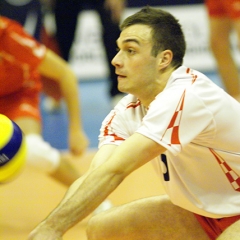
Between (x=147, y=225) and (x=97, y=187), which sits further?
(x=147, y=225)

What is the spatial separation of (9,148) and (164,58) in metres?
0.81

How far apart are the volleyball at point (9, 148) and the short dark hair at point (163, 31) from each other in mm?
665

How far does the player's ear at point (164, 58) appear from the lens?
2428mm

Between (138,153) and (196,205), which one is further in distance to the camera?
(196,205)

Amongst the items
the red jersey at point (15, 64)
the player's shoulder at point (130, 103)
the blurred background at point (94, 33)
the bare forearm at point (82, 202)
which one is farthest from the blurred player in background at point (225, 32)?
the bare forearm at point (82, 202)

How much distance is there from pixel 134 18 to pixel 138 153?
670 millimetres

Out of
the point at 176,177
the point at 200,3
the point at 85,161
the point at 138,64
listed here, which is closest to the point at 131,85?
the point at 138,64

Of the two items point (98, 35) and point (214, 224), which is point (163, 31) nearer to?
point (214, 224)

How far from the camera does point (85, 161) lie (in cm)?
502

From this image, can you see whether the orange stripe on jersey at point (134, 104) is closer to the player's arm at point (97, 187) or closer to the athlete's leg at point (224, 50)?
the player's arm at point (97, 187)

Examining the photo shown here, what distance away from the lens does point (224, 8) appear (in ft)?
18.4

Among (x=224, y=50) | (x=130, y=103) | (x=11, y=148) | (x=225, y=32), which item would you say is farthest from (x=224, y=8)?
(x=11, y=148)

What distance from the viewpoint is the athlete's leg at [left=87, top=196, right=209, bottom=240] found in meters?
2.69

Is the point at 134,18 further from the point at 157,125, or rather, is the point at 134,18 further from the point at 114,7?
the point at 114,7
